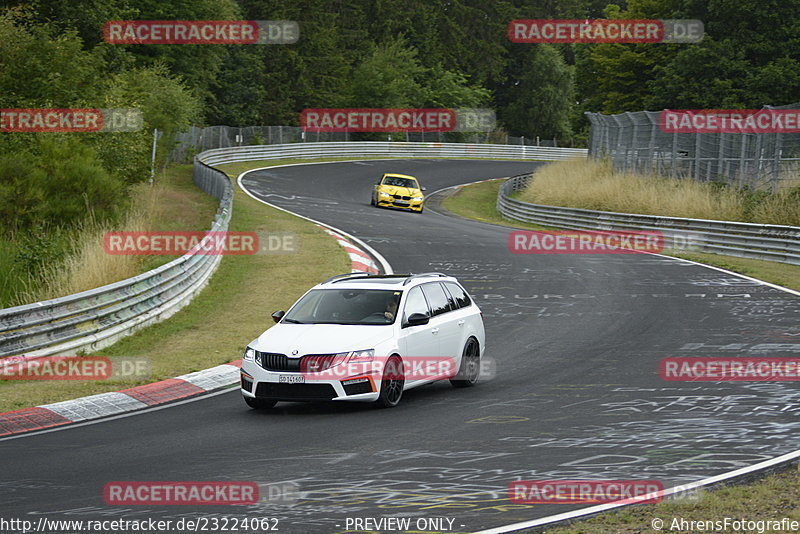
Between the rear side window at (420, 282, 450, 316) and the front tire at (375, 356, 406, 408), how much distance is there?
1267 mm

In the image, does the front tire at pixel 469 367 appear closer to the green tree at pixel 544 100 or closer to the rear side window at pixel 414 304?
the rear side window at pixel 414 304

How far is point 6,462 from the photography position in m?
9.35

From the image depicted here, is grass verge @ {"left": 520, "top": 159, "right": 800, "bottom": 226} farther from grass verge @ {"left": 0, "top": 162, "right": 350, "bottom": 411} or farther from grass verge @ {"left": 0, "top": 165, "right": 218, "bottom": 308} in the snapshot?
grass verge @ {"left": 0, "top": 165, "right": 218, "bottom": 308}

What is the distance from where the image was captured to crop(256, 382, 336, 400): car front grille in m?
11.6

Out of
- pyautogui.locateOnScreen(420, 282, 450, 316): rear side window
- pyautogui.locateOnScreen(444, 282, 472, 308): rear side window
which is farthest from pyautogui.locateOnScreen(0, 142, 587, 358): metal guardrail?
pyautogui.locateOnScreen(444, 282, 472, 308): rear side window

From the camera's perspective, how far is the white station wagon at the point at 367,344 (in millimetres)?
11633

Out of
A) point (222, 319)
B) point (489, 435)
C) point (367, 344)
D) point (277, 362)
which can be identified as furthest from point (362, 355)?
point (222, 319)

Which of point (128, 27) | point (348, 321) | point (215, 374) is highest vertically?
point (128, 27)

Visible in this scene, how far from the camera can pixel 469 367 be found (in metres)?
13.7

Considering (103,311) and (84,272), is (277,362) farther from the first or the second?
(84,272)

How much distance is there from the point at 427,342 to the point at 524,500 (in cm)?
527

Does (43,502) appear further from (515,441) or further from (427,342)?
(427,342)

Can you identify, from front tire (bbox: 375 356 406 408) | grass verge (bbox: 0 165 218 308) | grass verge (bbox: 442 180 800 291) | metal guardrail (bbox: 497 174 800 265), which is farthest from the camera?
metal guardrail (bbox: 497 174 800 265)

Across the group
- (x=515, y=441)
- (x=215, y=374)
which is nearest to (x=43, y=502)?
(x=515, y=441)
